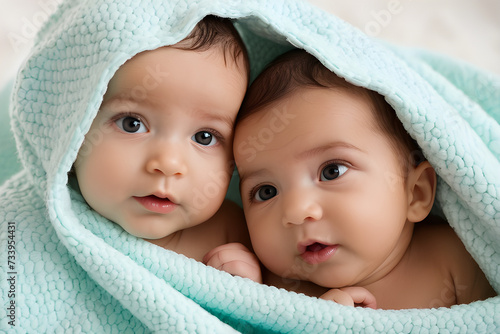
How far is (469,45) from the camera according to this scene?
77.5 inches

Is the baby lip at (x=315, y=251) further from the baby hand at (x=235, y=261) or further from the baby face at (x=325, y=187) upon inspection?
the baby hand at (x=235, y=261)

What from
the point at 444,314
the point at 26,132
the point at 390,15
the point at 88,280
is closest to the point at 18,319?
the point at 88,280

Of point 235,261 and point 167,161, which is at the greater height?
point 167,161

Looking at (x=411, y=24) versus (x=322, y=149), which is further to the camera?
(x=411, y=24)

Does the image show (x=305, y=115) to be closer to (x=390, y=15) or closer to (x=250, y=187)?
(x=250, y=187)

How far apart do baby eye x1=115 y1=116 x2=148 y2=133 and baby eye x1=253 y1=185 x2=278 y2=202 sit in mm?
283

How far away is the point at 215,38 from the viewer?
1269 mm

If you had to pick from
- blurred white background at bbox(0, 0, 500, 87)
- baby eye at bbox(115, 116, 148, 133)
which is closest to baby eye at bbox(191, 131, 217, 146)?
baby eye at bbox(115, 116, 148, 133)

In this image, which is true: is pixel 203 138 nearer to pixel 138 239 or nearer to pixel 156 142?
pixel 156 142

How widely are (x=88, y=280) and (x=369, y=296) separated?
0.57m

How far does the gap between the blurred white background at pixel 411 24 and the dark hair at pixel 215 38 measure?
0.83 meters

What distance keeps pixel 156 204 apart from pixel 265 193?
0.79ft

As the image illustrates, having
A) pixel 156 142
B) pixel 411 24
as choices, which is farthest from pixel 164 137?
pixel 411 24

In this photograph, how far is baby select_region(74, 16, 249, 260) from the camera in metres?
1.19
